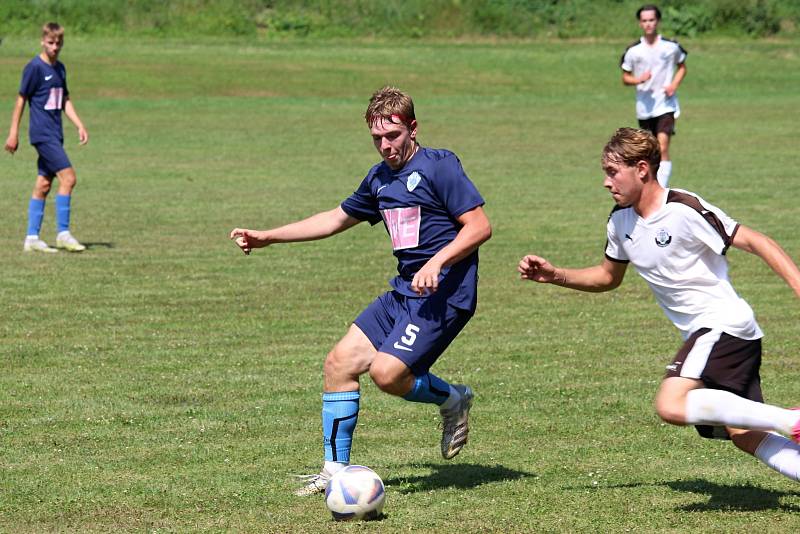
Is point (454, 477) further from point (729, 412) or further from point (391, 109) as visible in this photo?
point (391, 109)

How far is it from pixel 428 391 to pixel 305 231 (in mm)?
1135

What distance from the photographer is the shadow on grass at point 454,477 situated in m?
6.78

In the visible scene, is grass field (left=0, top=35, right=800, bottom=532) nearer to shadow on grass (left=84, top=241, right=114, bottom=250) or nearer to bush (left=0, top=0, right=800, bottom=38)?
shadow on grass (left=84, top=241, right=114, bottom=250)

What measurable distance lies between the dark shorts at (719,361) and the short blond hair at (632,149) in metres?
0.86

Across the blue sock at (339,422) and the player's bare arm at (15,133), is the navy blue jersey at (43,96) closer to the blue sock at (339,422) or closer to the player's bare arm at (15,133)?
the player's bare arm at (15,133)

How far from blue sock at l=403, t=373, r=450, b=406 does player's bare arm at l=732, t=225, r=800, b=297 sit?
6.02 ft

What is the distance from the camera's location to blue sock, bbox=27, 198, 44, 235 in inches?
582

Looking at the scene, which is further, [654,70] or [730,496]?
[654,70]

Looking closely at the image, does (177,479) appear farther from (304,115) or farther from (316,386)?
(304,115)

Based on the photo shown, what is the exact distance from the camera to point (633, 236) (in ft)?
20.9

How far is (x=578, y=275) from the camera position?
6.78m

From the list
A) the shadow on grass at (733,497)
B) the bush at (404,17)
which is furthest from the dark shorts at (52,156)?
the bush at (404,17)

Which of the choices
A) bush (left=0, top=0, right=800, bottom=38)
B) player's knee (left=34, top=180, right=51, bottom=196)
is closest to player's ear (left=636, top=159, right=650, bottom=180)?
player's knee (left=34, top=180, right=51, bottom=196)

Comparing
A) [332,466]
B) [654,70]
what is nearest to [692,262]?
[332,466]
